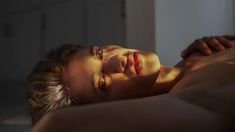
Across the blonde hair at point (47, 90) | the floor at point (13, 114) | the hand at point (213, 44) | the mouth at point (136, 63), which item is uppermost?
the hand at point (213, 44)

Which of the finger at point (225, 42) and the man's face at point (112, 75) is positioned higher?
the finger at point (225, 42)

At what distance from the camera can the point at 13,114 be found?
215 cm

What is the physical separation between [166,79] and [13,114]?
138cm

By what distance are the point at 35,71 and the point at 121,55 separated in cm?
28

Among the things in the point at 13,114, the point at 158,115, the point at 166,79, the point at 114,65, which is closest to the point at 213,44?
the point at 166,79

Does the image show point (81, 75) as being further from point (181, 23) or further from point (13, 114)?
point (13, 114)

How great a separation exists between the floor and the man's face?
47cm

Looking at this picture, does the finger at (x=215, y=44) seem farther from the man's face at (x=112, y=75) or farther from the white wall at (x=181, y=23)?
the white wall at (x=181, y=23)

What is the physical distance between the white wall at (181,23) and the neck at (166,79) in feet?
1.33

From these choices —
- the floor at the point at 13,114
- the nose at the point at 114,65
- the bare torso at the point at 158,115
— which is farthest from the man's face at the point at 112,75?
the floor at the point at 13,114

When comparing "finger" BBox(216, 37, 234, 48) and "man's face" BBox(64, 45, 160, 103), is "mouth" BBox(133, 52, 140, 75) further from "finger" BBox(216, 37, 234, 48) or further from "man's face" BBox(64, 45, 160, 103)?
"finger" BBox(216, 37, 234, 48)

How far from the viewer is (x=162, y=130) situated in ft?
1.41

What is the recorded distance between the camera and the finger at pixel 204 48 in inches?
41.8

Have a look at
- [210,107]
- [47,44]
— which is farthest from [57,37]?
[210,107]
